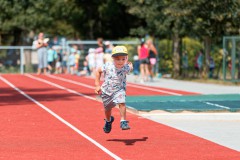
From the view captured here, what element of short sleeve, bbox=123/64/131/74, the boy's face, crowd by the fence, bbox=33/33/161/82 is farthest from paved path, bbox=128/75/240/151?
crowd by the fence, bbox=33/33/161/82

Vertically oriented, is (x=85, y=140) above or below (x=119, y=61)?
below

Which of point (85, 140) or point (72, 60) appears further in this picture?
point (72, 60)

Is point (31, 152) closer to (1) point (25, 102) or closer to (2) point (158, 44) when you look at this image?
(1) point (25, 102)

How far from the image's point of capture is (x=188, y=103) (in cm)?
2133

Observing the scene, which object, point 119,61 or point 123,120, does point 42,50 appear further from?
point 123,120

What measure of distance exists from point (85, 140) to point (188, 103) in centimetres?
760

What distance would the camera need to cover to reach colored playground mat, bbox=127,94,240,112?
64.3 ft

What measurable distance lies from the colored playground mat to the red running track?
2.93 ft

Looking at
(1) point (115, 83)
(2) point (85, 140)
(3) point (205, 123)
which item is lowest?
(3) point (205, 123)

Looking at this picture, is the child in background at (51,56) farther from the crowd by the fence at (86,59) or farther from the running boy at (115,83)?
the running boy at (115,83)

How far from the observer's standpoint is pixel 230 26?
36.8 metres

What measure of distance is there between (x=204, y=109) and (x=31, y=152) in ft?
24.8

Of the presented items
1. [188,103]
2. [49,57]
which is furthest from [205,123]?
[49,57]

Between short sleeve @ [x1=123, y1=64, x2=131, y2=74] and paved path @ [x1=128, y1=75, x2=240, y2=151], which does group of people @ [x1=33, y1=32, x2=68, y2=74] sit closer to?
paved path @ [x1=128, y1=75, x2=240, y2=151]
